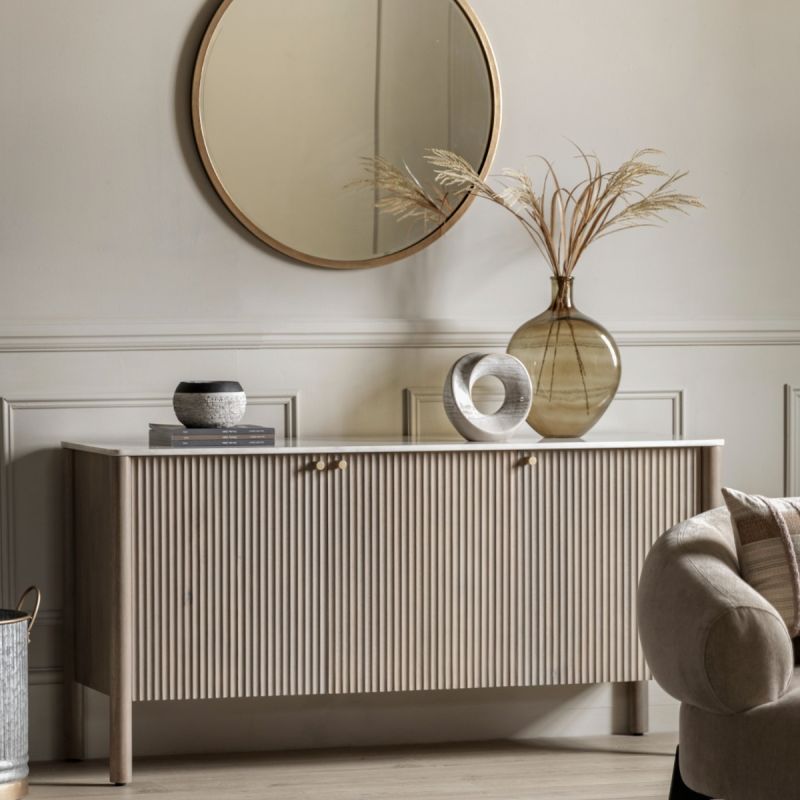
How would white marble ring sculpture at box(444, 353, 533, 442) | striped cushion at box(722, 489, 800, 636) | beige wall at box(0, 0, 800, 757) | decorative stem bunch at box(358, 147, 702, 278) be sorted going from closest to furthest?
striped cushion at box(722, 489, 800, 636) → white marble ring sculpture at box(444, 353, 533, 442) → beige wall at box(0, 0, 800, 757) → decorative stem bunch at box(358, 147, 702, 278)

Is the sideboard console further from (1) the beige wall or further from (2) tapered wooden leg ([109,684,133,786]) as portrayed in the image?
(1) the beige wall

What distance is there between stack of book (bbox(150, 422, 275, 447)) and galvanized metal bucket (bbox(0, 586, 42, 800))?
0.48m

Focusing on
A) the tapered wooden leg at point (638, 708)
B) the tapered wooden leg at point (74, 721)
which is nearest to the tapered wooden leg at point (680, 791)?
the tapered wooden leg at point (638, 708)

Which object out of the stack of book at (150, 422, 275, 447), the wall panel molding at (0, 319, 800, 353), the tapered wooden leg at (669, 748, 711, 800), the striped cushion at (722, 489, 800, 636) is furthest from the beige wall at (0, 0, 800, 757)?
the striped cushion at (722, 489, 800, 636)

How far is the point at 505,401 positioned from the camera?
9.91 ft

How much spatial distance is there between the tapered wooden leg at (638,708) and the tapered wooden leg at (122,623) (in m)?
1.30

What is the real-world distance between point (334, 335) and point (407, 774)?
42.2 inches

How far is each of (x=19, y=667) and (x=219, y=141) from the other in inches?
52.1

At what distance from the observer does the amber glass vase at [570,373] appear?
3.12 meters

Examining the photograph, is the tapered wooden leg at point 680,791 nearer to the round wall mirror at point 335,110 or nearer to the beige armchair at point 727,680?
the beige armchair at point 727,680

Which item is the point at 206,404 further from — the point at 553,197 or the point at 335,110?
the point at 553,197

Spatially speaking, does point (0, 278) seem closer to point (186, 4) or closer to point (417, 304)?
point (186, 4)

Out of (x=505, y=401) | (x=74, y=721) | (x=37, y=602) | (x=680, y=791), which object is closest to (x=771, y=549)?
(x=680, y=791)

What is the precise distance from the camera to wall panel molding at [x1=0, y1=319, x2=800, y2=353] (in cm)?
310
